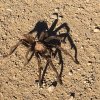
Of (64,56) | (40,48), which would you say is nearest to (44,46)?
(40,48)

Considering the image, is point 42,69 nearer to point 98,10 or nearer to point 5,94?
point 5,94

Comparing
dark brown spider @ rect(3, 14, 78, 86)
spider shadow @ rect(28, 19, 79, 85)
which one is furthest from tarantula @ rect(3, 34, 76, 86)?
spider shadow @ rect(28, 19, 79, 85)

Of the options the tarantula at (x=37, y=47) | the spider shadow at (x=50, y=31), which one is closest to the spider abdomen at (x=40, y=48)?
the tarantula at (x=37, y=47)

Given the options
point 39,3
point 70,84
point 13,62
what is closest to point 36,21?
point 39,3

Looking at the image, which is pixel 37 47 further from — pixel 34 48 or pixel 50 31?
pixel 50 31

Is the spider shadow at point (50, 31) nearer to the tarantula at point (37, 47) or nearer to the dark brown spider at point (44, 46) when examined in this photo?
the dark brown spider at point (44, 46)

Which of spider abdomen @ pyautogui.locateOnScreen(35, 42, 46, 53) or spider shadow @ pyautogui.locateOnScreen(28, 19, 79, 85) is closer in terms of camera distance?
spider abdomen @ pyautogui.locateOnScreen(35, 42, 46, 53)

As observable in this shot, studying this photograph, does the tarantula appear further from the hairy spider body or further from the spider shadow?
the spider shadow

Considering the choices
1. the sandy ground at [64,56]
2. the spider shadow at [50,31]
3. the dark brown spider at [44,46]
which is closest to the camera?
the sandy ground at [64,56]

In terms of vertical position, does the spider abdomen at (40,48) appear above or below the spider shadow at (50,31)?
below
